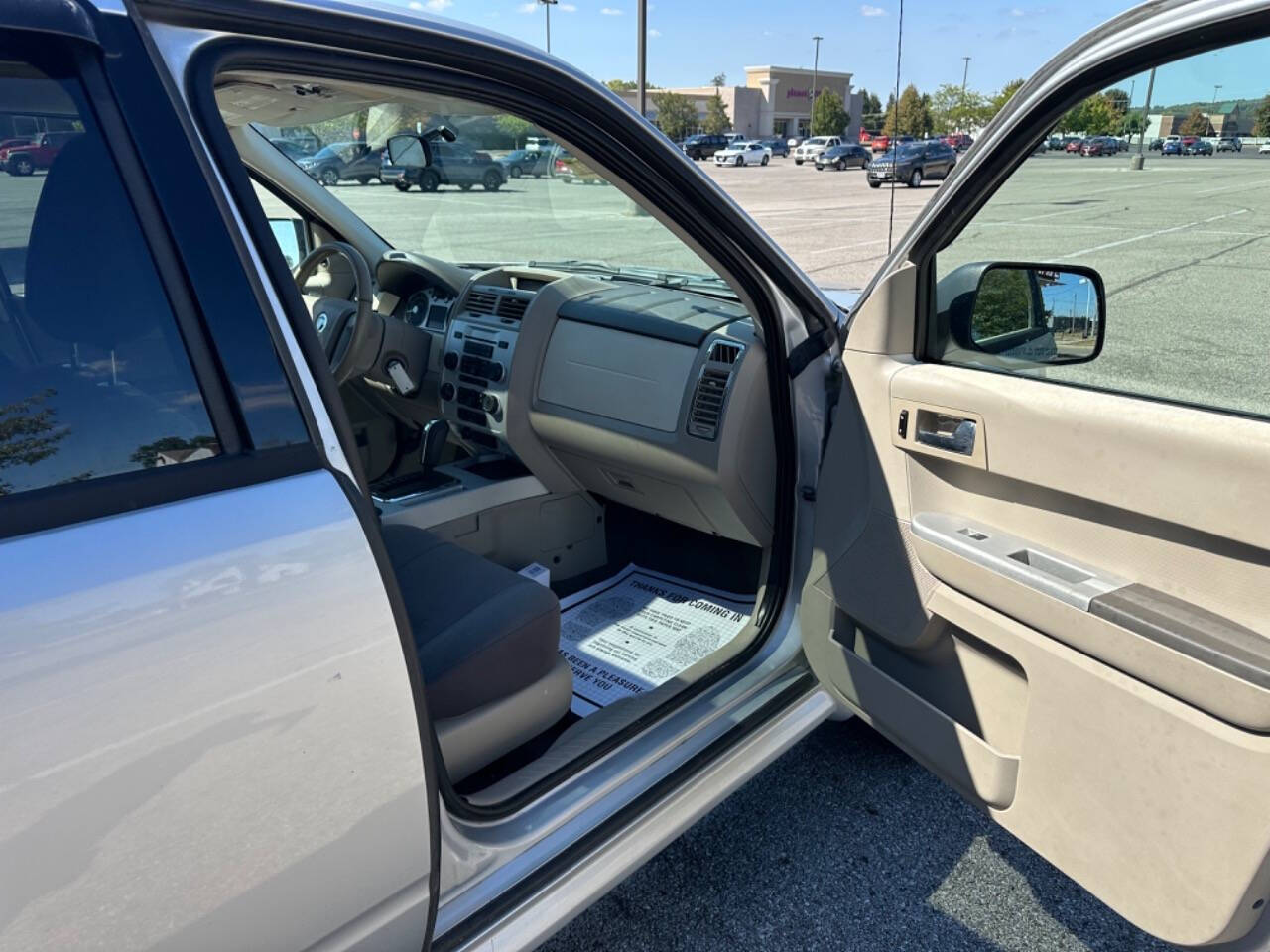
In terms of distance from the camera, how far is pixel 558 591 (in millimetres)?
3064

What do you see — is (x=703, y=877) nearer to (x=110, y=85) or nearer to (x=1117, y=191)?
(x=110, y=85)

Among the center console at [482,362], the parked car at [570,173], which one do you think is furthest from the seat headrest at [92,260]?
the center console at [482,362]

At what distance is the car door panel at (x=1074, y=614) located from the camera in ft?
4.21

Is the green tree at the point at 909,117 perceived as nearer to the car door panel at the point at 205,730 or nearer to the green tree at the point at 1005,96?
the green tree at the point at 1005,96

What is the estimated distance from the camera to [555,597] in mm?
1842

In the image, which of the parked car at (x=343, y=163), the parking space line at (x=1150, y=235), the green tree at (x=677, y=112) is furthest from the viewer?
the green tree at (x=677, y=112)

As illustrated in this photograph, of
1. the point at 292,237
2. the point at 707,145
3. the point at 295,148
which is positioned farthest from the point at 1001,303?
the point at 707,145

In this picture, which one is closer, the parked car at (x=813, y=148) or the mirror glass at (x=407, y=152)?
the mirror glass at (x=407, y=152)

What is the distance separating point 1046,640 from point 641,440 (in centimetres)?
133

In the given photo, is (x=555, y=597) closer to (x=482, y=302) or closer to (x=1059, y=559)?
(x=1059, y=559)

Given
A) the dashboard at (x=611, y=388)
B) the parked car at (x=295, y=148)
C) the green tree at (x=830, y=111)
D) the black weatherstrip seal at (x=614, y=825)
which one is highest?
the green tree at (x=830, y=111)

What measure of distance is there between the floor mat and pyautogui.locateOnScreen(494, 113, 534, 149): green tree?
1292 mm

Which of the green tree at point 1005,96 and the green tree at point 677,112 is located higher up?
the green tree at point 677,112

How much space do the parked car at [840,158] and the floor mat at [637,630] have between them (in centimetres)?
3174
